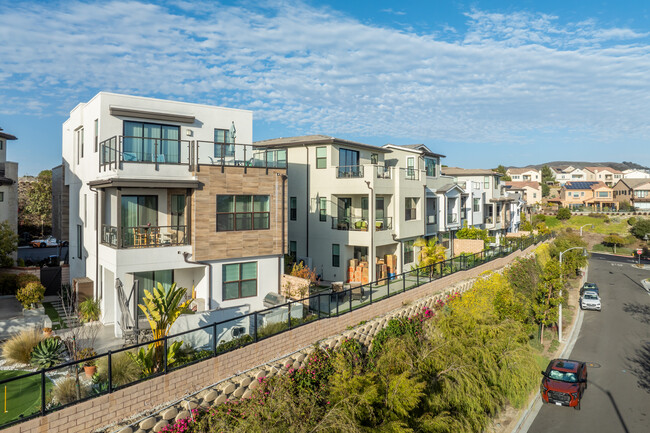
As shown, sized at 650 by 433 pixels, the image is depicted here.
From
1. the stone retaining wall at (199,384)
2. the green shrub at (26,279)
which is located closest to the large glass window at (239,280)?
the stone retaining wall at (199,384)

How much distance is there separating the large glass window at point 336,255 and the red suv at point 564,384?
44.1ft

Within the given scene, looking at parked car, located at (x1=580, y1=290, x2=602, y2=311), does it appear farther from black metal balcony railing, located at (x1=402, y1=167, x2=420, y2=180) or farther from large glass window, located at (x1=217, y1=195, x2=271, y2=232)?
large glass window, located at (x1=217, y1=195, x2=271, y2=232)

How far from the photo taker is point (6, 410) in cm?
1062

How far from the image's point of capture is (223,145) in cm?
2041

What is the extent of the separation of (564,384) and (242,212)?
17773mm

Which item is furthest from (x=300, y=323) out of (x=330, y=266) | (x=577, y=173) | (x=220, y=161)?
(x=577, y=173)

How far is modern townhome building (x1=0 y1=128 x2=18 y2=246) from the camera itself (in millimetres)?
28078

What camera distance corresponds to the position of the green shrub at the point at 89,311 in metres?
19.0

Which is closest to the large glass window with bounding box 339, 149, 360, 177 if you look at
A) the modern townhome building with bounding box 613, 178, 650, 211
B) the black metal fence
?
the black metal fence

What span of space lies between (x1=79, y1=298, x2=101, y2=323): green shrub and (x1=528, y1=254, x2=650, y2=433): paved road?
19.8 metres

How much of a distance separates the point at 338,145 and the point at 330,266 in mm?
8436

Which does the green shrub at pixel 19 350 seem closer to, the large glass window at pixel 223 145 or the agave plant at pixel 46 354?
the agave plant at pixel 46 354

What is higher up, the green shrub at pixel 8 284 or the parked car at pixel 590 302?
the green shrub at pixel 8 284

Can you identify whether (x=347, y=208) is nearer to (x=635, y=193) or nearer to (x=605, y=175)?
(x=635, y=193)
